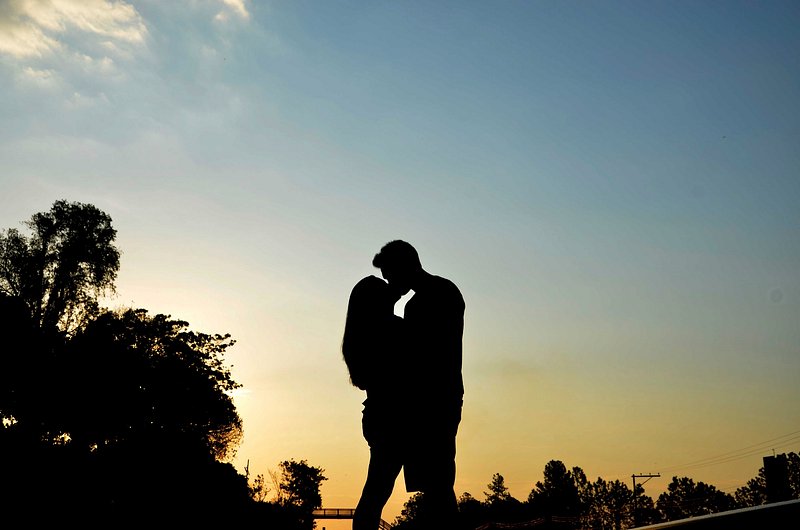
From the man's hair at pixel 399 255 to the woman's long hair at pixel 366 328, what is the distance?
14 cm

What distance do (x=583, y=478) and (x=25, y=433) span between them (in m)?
164

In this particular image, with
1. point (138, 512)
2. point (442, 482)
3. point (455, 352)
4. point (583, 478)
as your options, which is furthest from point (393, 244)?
point (583, 478)

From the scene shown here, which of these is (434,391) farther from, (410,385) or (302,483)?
(302,483)

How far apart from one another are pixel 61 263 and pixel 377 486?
40.0m

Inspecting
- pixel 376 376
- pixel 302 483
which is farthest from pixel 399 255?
pixel 302 483

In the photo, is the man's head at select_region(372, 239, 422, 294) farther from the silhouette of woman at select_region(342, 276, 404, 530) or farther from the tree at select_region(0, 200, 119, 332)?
the tree at select_region(0, 200, 119, 332)

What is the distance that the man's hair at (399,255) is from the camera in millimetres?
3877

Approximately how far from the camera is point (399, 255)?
12.8 feet

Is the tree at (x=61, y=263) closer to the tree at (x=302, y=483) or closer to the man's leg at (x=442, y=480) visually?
the man's leg at (x=442, y=480)

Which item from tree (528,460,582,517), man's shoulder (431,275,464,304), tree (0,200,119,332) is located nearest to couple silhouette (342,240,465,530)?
man's shoulder (431,275,464,304)

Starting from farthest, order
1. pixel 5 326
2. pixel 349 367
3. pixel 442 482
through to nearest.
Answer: pixel 5 326, pixel 349 367, pixel 442 482

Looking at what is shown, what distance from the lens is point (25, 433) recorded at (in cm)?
3869

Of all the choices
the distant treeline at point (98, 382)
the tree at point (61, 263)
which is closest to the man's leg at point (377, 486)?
the distant treeline at point (98, 382)

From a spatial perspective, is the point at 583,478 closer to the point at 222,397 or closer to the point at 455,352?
the point at 222,397
